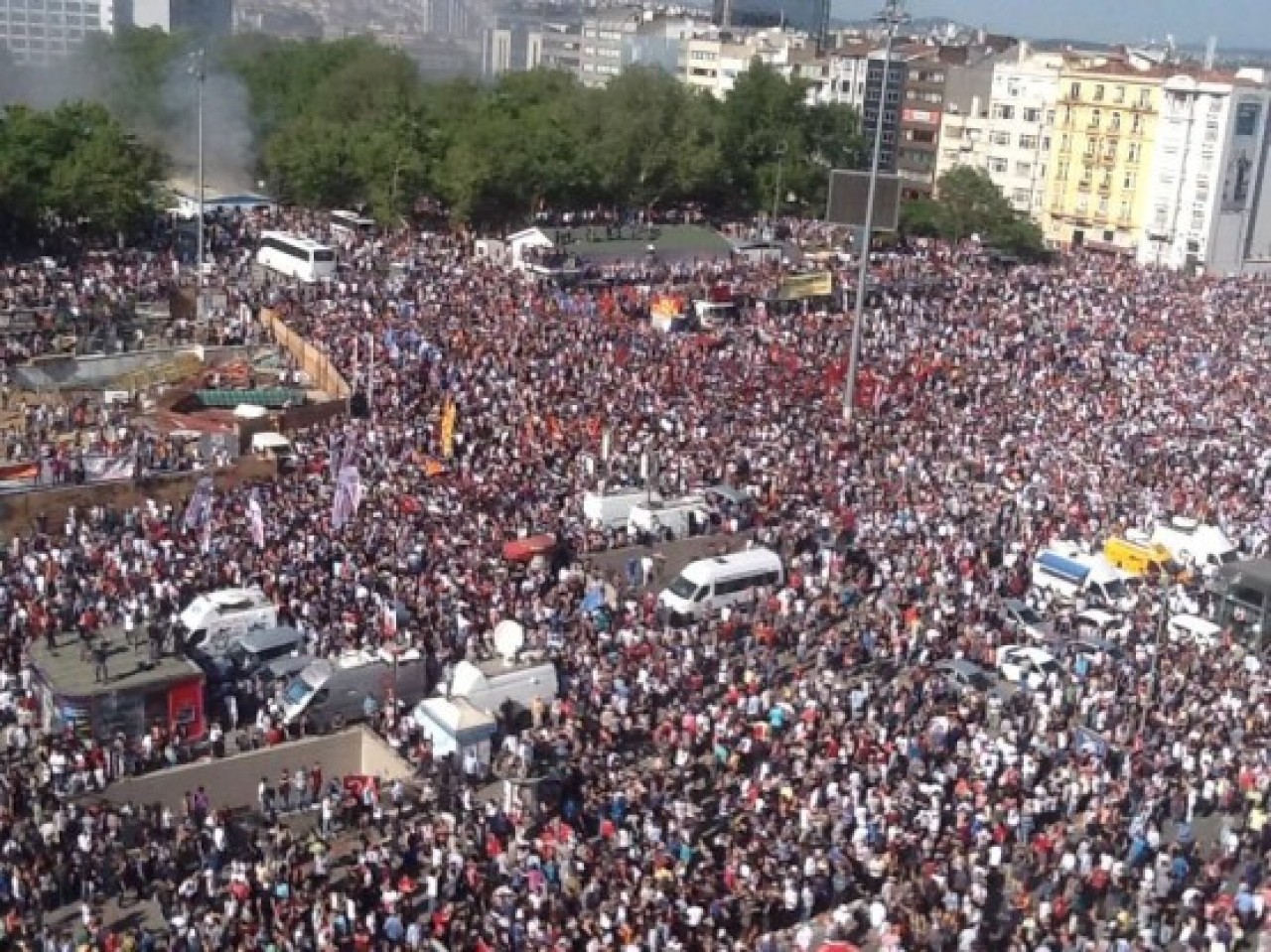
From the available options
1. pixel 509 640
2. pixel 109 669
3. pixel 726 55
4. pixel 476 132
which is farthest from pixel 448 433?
pixel 726 55

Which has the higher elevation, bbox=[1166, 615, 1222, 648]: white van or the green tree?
the green tree

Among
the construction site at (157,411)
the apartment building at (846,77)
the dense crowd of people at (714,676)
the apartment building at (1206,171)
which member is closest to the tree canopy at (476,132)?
the construction site at (157,411)

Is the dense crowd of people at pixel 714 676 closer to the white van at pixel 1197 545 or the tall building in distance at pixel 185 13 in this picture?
the white van at pixel 1197 545

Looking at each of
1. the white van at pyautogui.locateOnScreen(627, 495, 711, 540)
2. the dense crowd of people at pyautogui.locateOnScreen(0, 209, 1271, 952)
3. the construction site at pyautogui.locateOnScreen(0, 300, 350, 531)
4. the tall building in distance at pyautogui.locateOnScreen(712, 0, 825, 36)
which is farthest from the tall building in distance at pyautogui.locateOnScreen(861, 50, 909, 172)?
the white van at pyautogui.locateOnScreen(627, 495, 711, 540)

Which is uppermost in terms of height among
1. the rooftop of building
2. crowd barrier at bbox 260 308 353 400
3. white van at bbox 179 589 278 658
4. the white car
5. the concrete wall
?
crowd barrier at bbox 260 308 353 400

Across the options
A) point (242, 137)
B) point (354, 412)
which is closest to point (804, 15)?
point (242, 137)

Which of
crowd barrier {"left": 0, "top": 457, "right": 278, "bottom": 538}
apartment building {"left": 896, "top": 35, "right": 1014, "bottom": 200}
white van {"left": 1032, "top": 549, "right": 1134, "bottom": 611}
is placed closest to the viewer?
white van {"left": 1032, "top": 549, "right": 1134, "bottom": 611}

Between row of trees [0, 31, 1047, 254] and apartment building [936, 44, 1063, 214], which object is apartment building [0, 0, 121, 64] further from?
apartment building [936, 44, 1063, 214]
